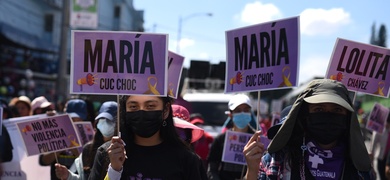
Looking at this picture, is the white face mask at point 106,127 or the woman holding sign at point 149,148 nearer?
the woman holding sign at point 149,148

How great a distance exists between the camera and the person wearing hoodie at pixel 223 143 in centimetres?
534

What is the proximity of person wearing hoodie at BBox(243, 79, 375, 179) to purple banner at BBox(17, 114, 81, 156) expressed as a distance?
2549 millimetres

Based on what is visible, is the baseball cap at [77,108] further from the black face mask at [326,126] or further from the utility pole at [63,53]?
the utility pole at [63,53]

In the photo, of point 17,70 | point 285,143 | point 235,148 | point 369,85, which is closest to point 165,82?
point 285,143

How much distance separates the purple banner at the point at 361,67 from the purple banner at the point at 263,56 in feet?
2.39

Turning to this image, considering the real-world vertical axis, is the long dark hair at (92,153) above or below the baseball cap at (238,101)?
below

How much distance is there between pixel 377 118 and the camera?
6660mm

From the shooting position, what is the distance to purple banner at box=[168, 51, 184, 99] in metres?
3.83

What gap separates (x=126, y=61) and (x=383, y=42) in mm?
116772

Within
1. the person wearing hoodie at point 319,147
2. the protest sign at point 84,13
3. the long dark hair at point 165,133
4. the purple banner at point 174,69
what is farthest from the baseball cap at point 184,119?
the protest sign at point 84,13

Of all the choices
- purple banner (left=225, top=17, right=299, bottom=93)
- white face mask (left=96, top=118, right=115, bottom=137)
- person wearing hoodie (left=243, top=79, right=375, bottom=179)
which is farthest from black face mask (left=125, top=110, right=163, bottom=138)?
white face mask (left=96, top=118, right=115, bottom=137)

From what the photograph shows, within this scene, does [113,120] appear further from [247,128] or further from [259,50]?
[247,128]

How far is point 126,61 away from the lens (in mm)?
3188

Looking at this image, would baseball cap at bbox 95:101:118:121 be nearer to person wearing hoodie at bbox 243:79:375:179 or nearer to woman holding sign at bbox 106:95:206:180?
woman holding sign at bbox 106:95:206:180
